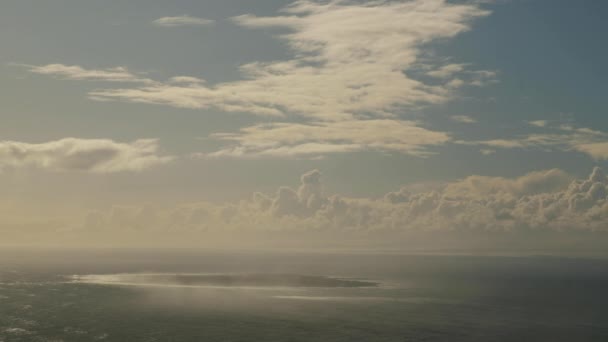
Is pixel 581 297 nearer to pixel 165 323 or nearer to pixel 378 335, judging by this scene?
pixel 378 335

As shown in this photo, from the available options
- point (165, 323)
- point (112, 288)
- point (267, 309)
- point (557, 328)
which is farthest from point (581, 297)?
point (112, 288)

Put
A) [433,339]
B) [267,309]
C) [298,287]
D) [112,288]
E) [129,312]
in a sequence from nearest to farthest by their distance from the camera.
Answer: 1. [433,339]
2. [129,312]
3. [267,309]
4. [112,288]
5. [298,287]

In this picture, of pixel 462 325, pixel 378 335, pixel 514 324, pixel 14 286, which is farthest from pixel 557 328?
pixel 14 286

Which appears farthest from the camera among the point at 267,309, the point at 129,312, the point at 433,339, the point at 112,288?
the point at 112,288

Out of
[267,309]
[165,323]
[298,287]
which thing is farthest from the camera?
[298,287]

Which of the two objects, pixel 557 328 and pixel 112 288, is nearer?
pixel 557 328

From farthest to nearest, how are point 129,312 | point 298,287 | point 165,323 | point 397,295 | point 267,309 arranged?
point 298,287 → point 397,295 → point 267,309 → point 129,312 → point 165,323

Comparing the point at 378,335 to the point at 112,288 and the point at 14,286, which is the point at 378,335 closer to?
the point at 112,288

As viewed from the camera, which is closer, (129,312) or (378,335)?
(378,335)
